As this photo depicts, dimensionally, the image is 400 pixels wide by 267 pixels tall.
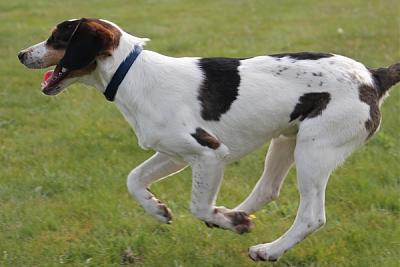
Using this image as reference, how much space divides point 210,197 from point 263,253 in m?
0.52

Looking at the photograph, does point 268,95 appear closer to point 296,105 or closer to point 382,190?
point 296,105

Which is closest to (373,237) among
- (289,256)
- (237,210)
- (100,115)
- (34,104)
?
(289,256)

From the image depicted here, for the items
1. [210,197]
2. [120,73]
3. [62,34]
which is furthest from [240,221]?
[62,34]

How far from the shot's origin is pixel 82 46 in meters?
5.02

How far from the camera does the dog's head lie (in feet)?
16.5

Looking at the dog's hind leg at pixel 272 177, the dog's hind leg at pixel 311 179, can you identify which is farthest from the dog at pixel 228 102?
the dog's hind leg at pixel 272 177

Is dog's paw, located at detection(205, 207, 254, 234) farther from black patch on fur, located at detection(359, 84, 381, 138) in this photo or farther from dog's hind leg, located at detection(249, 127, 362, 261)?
black patch on fur, located at detection(359, 84, 381, 138)

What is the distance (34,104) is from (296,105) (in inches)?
207

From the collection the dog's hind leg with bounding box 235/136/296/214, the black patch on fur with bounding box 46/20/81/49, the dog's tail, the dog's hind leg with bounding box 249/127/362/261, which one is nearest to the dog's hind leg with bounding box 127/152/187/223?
the dog's hind leg with bounding box 235/136/296/214

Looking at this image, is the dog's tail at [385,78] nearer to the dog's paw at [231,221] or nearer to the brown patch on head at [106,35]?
the dog's paw at [231,221]

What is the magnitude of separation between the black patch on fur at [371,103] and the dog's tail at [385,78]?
11cm

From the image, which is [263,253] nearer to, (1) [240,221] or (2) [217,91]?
(1) [240,221]

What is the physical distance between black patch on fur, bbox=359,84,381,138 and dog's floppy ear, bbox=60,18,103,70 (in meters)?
1.76

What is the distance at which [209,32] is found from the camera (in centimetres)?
1418
